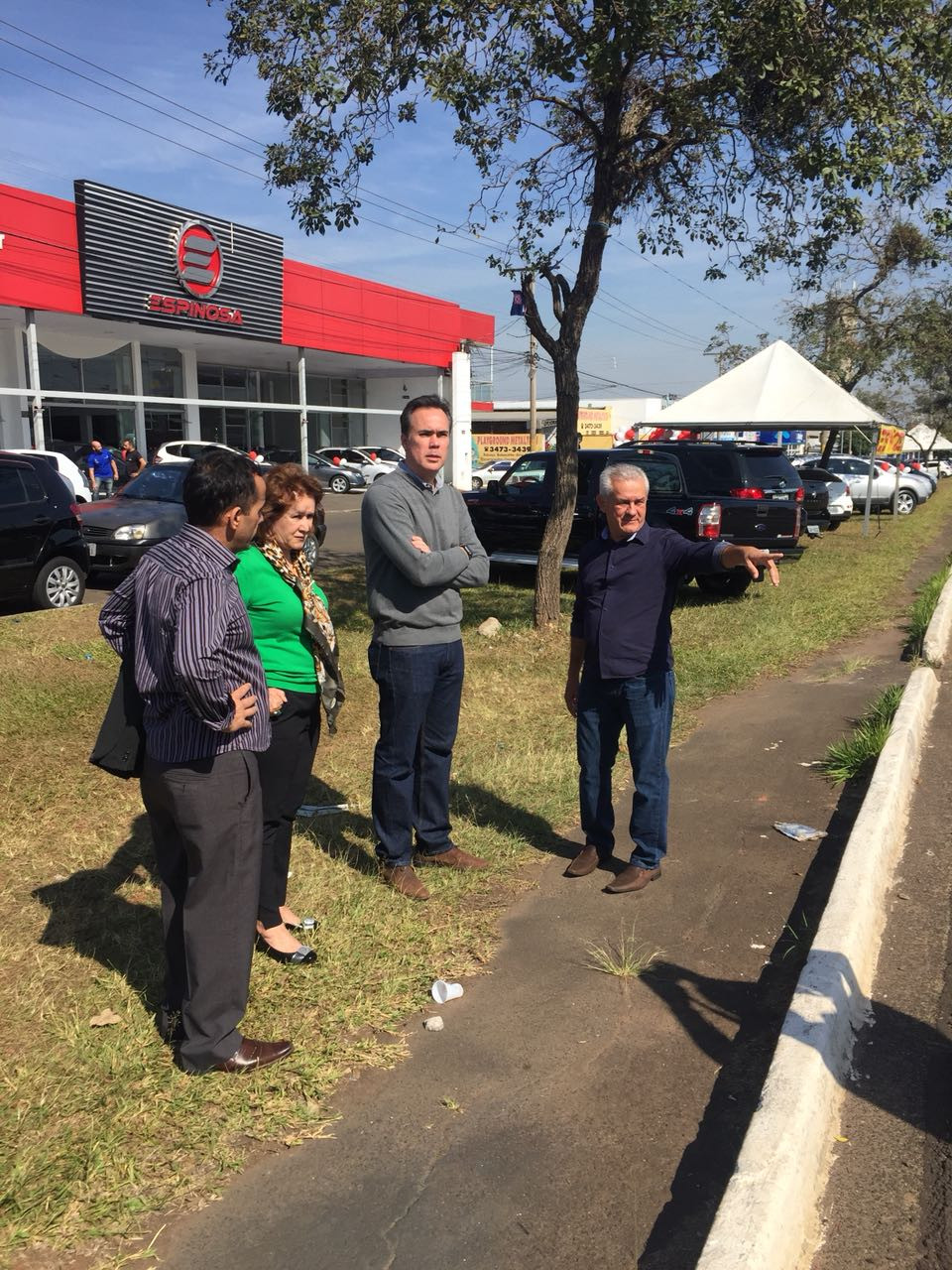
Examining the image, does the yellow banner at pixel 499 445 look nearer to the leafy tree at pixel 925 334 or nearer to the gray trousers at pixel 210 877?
the leafy tree at pixel 925 334

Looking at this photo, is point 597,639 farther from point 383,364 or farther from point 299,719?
point 383,364

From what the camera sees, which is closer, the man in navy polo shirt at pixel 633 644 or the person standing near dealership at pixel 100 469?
the man in navy polo shirt at pixel 633 644

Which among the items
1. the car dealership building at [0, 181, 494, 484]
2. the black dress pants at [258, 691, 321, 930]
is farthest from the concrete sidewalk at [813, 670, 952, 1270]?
the car dealership building at [0, 181, 494, 484]

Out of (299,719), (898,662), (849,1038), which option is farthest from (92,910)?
(898,662)

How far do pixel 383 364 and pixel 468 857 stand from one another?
125 feet

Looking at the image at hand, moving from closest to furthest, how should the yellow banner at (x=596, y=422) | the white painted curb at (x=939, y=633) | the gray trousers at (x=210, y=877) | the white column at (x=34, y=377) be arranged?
the gray trousers at (x=210, y=877) < the white painted curb at (x=939, y=633) < the white column at (x=34, y=377) < the yellow banner at (x=596, y=422)

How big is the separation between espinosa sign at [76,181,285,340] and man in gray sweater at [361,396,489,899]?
23.3 metres

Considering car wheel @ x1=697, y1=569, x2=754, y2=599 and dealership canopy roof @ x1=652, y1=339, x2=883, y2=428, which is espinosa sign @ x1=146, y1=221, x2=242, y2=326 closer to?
dealership canopy roof @ x1=652, y1=339, x2=883, y2=428

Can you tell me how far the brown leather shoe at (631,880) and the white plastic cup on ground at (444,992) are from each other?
107 cm

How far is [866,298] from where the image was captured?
30641mm

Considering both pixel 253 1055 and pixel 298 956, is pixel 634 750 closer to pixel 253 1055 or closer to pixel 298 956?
pixel 298 956

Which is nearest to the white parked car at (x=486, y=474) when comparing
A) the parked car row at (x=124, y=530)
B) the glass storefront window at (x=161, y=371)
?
the glass storefront window at (x=161, y=371)

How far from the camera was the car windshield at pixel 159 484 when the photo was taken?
13.9m

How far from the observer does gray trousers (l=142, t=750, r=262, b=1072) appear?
3.12m
